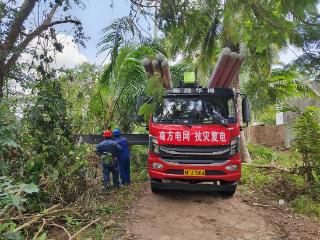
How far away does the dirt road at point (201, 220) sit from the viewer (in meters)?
7.50

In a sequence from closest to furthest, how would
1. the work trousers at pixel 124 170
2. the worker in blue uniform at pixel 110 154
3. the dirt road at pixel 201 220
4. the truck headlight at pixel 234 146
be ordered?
the dirt road at pixel 201 220, the truck headlight at pixel 234 146, the worker in blue uniform at pixel 110 154, the work trousers at pixel 124 170

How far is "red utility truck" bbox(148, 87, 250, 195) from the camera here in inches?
341

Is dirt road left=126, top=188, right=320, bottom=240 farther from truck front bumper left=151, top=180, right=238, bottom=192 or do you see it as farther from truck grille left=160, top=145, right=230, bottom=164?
truck grille left=160, top=145, right=230, bottom=164

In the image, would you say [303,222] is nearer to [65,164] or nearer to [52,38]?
[65,164]

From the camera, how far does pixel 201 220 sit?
8.11 metres

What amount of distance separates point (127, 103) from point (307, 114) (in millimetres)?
5382

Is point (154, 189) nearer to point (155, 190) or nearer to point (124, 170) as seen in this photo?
point (155, 190)

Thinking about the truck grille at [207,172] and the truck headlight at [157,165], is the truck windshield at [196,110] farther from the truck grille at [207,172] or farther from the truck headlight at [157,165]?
the truck grille at [207,172]

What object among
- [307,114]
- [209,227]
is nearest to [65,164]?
[209,227]

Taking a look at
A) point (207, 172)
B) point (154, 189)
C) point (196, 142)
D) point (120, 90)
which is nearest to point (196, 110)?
point (196, 142)

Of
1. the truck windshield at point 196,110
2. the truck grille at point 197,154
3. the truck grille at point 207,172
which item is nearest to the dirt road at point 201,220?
the truck grille at point 207,172

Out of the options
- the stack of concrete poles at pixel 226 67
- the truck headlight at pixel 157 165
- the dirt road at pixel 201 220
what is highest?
the stack of concrete poles at pixel 226 67

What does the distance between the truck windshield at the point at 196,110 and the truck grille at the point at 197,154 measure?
1.92 feet

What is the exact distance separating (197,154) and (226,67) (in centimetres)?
215
